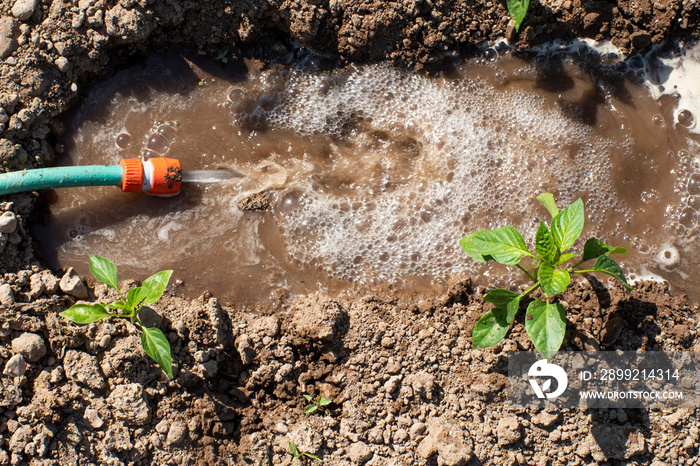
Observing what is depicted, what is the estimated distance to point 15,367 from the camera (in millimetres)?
2010

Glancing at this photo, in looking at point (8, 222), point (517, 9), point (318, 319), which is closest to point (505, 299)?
point (318, 319)

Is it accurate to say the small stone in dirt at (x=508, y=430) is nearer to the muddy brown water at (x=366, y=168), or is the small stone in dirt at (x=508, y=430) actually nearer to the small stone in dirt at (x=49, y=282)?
the muddy brown water at (x=366, y=168)

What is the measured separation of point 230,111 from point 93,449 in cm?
165

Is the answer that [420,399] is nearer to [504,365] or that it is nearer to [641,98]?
[504,365]

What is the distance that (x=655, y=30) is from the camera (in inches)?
102

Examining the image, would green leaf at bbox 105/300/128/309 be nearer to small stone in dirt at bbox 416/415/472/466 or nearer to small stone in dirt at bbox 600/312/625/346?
small stone in dirt at bbox 416/415/472/466

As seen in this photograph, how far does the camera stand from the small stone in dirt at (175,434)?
81.7 inches

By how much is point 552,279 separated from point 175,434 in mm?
1676

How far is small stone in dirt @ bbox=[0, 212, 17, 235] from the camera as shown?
225 centimetres

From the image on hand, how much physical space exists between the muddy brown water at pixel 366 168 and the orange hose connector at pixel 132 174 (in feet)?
0.54

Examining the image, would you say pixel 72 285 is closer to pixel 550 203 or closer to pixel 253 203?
pixel 253 203

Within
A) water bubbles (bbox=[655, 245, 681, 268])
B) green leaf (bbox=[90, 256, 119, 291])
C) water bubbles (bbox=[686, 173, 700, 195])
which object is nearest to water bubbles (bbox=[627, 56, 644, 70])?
water bubbles (bbox=[686, 173, 700, 195])

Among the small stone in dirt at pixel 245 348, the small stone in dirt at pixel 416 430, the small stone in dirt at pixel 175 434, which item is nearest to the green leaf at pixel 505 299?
the small stone in dirt at pixel 416 430

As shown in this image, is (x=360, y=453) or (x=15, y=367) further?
(x=360, y=453)
